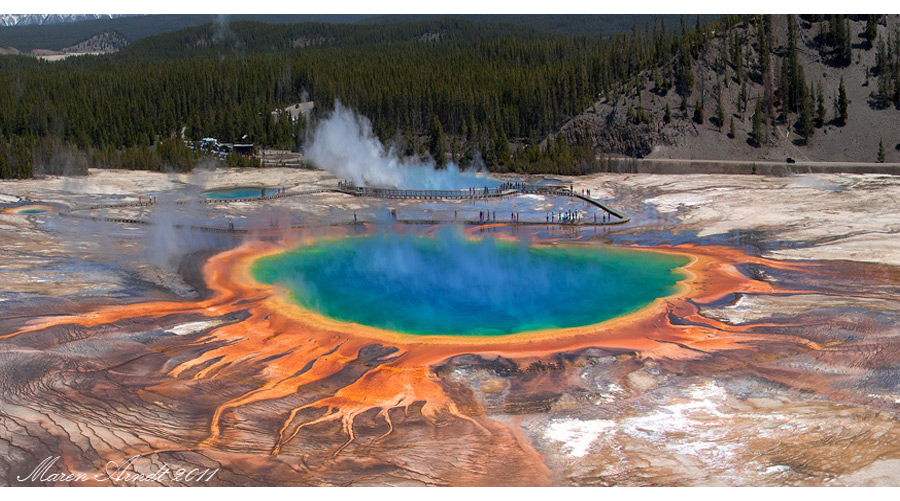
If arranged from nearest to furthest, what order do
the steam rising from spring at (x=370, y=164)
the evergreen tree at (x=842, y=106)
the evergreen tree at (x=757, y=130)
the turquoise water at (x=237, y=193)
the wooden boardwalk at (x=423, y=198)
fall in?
the wooden boardwalk at (x=423, y=198)
the turquoise water at (x=237, y=193)
the steam rising from spring at (x=370, y=164)
the evergreen tree at (x=757, y=130)
the evergreen tree at (x=842, y=106)

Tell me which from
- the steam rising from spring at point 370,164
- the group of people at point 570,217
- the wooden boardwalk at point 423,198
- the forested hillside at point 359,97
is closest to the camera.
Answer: the wooden boardwalk at point 423,198

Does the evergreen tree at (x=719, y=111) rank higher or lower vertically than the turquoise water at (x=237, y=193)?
higher

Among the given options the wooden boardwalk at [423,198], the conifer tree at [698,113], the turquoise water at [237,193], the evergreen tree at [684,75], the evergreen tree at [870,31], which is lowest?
the wooden boardwalk at [423,198]

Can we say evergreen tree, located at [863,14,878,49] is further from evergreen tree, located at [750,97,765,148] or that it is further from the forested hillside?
evergreen tree, located at [750,97,765,148]

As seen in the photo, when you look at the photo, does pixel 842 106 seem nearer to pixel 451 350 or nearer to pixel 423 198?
pixel 423 198

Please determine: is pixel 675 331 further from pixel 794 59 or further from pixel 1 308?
pixel 794 59

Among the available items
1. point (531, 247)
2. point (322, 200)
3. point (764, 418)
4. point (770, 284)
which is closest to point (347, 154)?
point (322, 200)

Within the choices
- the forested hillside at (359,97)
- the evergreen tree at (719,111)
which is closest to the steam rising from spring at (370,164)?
the forested hillside at (359,97)

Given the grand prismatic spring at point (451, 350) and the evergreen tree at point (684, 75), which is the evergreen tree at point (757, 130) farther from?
the grand prismatic spring at point (451, 350)
